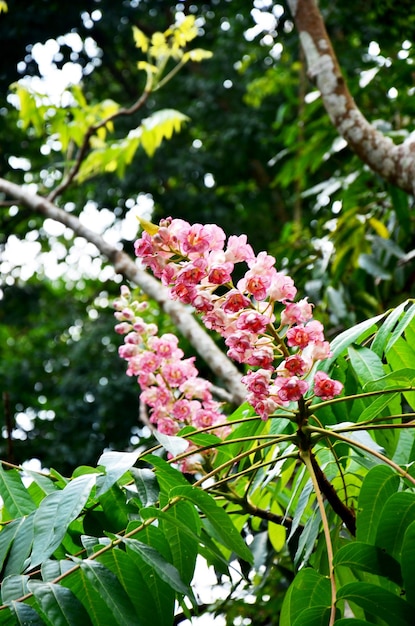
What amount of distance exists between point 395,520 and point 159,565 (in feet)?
1.07

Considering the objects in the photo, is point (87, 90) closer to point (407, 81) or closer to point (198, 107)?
point (198, 107)

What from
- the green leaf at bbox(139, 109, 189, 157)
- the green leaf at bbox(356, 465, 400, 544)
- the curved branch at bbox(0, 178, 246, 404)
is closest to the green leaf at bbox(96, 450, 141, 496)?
the green leaf at bbox(356, 465, 400, 544)

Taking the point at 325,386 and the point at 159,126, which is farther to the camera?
the point at 159,126

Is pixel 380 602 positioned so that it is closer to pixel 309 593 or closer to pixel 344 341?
pixel 309 593

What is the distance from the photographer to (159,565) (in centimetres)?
103

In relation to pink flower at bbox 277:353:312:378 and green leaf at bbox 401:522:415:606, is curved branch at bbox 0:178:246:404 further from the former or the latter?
green leaf at bbox 401:522:415:606

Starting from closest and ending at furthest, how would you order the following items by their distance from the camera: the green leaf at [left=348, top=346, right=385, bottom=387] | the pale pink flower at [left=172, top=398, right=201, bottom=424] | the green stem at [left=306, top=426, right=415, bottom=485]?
the green stem at [left=306, top=426, right=415, bottom=485], the green leaf at [left=348, top=346, right=385, bottom=387], the pale pink flower at [left=172, top=398, right=201, bottom=424]

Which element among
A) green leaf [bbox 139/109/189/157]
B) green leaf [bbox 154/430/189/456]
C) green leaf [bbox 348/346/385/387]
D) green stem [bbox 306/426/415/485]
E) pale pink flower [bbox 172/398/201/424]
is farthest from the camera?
green leaf [bbox 139/109/189/157]

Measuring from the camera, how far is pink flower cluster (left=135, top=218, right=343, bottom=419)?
115cm

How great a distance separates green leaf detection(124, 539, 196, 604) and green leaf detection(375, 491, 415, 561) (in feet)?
0.91

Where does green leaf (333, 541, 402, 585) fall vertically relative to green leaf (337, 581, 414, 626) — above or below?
above

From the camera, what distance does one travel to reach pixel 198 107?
8336 mm

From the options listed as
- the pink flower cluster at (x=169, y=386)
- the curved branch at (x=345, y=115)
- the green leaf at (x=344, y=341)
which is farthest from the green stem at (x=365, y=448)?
the curved branch at (x=345, y=115)

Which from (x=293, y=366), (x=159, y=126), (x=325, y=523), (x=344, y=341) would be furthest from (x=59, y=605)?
(x=159, y=126)
